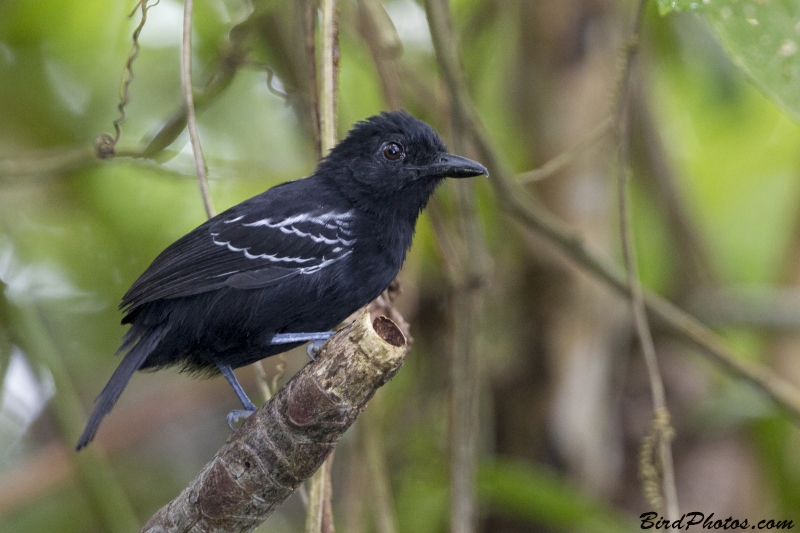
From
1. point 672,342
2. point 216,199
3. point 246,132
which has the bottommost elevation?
A: point 216,199

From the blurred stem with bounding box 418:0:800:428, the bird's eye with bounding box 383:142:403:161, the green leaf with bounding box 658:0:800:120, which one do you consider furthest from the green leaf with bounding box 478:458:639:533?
the green leaf with bounding box 658:0:800:120

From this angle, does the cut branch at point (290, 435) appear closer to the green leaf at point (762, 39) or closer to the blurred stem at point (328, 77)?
the blurred stem at point (328, 77)

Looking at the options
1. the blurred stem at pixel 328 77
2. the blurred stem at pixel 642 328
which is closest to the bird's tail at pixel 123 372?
the blurred stem at pixel 328 77

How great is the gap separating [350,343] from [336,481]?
3.42 m

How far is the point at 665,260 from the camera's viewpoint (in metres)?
5.41

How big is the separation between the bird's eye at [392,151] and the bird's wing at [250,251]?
13.8 inches

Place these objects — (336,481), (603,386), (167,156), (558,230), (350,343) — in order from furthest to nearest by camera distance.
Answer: (336,481)
(603,386)
(167,156)
(558,230)
(350,343)

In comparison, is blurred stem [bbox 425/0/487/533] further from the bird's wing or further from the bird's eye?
the bird's wing

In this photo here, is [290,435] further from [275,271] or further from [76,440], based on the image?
[76,440]

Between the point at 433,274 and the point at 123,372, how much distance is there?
261 cm

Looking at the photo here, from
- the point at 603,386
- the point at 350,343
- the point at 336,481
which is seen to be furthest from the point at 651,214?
the point at 350,343

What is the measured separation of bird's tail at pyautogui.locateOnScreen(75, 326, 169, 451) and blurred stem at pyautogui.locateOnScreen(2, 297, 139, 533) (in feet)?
3.05

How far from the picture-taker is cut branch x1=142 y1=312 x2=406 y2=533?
2.12m

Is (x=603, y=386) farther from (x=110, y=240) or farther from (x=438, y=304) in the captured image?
(x=110, y=240)
